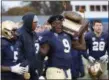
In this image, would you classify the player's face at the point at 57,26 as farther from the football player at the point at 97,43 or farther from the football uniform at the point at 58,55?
the football player at the point at 97,43

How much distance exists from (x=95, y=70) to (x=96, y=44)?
22.3 inches

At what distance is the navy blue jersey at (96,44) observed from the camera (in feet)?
31.1

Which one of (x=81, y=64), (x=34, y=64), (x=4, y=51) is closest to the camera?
(x=34, y=64)

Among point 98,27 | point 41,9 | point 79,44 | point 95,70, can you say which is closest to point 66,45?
point 79,44

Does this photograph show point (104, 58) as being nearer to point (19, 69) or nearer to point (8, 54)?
point (8, 54)

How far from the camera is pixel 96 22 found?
935cm

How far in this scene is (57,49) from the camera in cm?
684

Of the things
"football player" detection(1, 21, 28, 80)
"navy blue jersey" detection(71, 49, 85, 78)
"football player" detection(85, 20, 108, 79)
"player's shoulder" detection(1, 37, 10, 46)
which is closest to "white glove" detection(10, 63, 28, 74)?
"football player" detection(1, 21, 28, 80)

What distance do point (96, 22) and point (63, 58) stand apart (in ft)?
8.88

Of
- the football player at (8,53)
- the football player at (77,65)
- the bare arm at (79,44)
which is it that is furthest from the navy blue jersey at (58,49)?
the football player at (77,65)

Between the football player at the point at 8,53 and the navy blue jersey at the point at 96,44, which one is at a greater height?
the football player at the point at 8,53

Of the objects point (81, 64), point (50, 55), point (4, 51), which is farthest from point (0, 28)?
point (81, 64)

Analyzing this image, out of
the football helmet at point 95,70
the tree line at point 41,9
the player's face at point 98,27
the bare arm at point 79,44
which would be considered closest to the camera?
the bare arm at point 79,44

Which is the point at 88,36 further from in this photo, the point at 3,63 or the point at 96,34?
the point at 3,63
